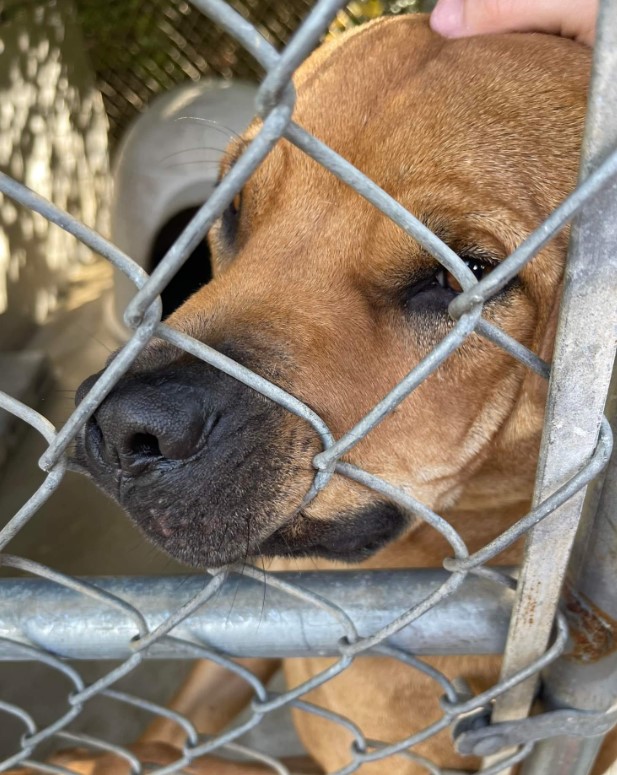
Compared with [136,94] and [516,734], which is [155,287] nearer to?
[516,734]

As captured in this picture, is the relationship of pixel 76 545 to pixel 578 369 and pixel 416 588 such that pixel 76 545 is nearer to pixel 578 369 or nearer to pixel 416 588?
pixel 416 588

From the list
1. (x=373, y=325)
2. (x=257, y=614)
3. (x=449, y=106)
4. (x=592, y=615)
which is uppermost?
(x=449, y=106)

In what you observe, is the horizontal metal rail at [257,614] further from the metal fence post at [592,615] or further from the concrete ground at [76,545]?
the concrete ground at [76,545]

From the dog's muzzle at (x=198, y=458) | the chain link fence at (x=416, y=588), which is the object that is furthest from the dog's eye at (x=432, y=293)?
the chain link fence at (x=416, y=588)

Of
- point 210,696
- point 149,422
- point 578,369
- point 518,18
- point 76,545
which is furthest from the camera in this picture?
point 76,545

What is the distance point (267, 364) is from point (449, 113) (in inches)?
26.4

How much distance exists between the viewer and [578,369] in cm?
76

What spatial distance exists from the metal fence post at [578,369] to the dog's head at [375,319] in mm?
430

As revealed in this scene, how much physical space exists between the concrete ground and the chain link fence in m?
0.95

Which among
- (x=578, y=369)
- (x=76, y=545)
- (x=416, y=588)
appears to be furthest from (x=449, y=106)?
(x=76, y=545)

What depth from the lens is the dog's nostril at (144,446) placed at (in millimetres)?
1076

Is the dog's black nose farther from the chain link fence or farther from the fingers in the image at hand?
the fingers

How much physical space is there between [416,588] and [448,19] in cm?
139

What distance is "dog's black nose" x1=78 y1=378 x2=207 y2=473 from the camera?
104cm
